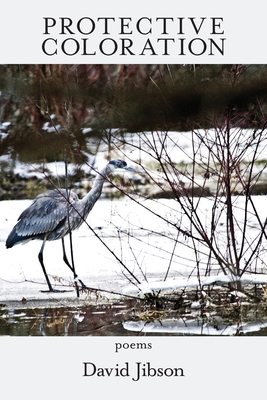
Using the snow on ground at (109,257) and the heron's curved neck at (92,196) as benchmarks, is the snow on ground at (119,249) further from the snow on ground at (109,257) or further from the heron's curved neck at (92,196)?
the heron's curved neck at (92,196)

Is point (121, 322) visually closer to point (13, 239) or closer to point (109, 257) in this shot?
point (109, 257)

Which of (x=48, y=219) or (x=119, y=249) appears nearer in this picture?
(x=48, y=219)

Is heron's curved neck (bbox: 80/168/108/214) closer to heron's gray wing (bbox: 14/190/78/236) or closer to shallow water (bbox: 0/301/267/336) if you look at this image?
heron's gray wing (bbox: 14/190/78/236)

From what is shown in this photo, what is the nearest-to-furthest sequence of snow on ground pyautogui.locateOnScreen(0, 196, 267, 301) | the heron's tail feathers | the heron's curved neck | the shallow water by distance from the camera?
the shallow water, snow on ground pyautogui.locateOnScreen(0, 196, 267, 301), the heron's tail feathers, the heron's curved neck

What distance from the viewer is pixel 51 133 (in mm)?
6375

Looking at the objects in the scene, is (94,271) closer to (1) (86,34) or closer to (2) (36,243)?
(2) (36,243)

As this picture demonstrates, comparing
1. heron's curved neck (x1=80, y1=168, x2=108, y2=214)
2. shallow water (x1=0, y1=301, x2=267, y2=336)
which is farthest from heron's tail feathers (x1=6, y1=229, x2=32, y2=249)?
shallow water (x1=0, y1=301, x2=267, y2=336)

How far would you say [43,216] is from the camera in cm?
630

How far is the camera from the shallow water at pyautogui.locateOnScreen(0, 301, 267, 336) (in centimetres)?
494

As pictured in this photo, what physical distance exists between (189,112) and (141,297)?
1501 millimetres

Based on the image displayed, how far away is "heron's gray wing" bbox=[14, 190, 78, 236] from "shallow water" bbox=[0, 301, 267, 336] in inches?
38.8

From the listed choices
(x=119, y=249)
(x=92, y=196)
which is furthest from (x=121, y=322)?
(x=92, y=196)

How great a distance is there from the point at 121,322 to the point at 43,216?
1.55 metres

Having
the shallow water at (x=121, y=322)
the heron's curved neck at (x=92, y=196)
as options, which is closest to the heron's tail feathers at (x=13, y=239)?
the heron's curved neck at (x=92, y=196)
